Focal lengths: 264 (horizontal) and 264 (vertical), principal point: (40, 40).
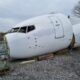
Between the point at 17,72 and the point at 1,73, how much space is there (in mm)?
707

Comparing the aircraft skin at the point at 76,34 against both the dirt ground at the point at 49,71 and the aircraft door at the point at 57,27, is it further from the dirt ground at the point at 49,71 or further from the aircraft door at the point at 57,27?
the dirt ground at the point at 49,71

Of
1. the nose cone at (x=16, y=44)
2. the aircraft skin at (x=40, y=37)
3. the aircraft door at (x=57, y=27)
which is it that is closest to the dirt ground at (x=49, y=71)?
the nose cone at (x=16, y=44)

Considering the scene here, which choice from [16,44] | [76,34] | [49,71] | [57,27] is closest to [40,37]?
[57,27]

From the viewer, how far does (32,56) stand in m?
15.6

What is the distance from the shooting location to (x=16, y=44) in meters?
14.8

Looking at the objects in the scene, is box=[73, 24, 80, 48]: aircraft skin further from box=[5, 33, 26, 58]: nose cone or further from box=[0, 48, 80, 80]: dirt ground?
box=[5, 33, 26, 58]: nose cone

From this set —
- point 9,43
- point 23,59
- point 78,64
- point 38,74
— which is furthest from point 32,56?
point 38,74

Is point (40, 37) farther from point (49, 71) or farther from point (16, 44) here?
point (49, 71)

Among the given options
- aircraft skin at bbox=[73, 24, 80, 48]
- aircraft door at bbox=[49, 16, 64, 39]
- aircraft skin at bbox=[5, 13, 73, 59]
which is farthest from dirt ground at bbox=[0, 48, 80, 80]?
aircraft skin at bbox=[73, 24, 80, 48]

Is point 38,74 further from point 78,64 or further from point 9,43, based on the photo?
point 9,43

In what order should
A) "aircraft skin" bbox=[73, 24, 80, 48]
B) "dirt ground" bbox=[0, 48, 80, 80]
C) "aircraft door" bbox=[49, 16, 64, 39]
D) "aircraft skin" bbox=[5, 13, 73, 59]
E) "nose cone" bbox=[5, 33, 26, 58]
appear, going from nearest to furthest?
"dirt ground" bbox=[0, 48, 80, 80], "nose cone" bbox=[5, 33, 26, 58], "aircraft skin" bbox=[5, 13, 73, 59], "aircraft door" bbox=[49, 16, 64, 39], "aircraft skin" bbox=[73, 24, 80, 48]

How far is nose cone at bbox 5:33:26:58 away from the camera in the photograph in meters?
14.7

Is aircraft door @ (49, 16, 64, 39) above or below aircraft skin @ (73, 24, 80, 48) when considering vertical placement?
above

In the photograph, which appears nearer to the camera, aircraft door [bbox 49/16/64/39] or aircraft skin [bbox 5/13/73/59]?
aircraft skin [bbox 5/13/73/59]
